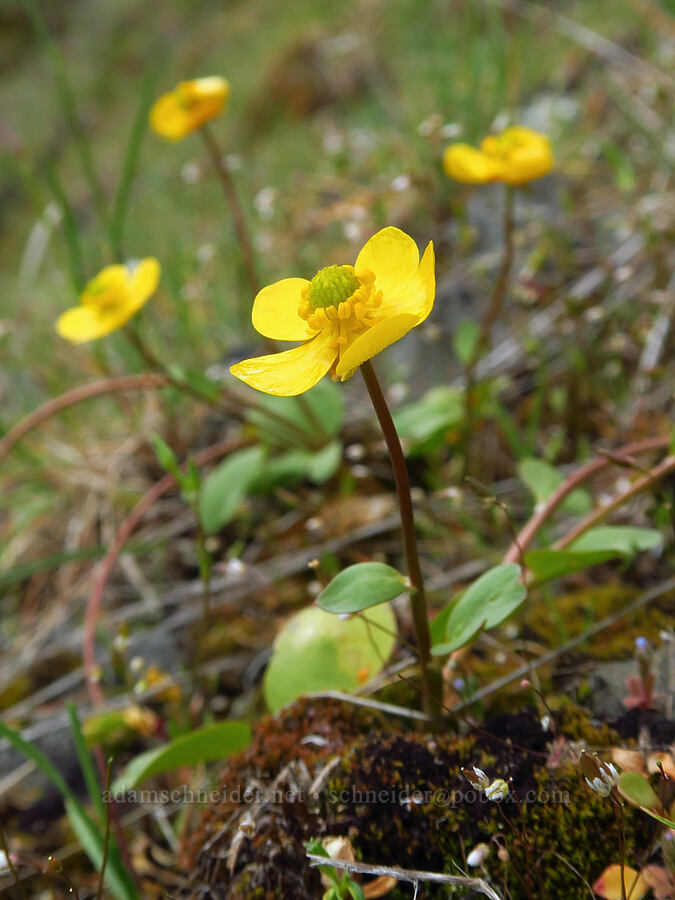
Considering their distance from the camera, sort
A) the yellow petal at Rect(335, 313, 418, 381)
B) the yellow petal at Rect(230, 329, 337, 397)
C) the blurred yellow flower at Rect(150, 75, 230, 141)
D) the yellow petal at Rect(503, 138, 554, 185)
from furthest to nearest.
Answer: the blurred yellow flower at Rect(150, 75, 230, 141), the yellow petal at Rect(503, 138, 554, 185), the yellow petal at Rect(230, 329, 337, 397), the yellow petal at Rect(335, 313, 418, 381)

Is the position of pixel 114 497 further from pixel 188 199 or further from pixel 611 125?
pixel 188 199

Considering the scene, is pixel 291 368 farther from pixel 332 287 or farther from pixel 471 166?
pixel 471 166

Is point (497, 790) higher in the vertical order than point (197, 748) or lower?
higher

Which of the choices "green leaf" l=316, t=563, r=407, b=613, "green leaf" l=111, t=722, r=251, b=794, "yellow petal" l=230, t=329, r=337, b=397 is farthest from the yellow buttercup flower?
"green leaf" l=111, t=722, r=251, b=794

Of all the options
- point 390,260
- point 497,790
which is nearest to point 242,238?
point 390,260

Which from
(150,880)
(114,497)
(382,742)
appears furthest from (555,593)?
(114,497)

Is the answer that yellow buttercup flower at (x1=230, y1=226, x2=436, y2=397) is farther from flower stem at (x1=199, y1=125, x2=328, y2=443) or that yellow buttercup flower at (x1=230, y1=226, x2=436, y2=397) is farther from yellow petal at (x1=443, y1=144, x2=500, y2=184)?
flower stem at (x1=199, y1=125, x2=328, y2=443)
